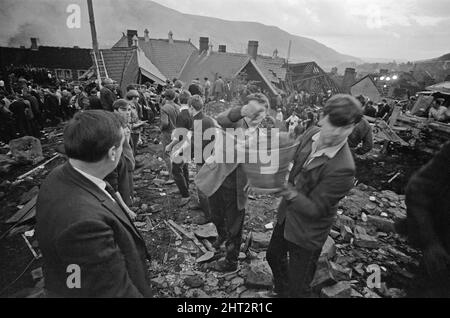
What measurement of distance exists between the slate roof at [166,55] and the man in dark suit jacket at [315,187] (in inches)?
984

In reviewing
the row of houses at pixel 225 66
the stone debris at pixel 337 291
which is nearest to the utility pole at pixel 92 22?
the row of houses at pixel 225 66

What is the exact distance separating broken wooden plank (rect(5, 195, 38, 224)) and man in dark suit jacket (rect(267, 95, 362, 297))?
14.8 feet

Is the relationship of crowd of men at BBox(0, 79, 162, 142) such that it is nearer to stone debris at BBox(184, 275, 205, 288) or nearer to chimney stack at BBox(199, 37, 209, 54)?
stone debris at BBox(184, 275, 205, 288)

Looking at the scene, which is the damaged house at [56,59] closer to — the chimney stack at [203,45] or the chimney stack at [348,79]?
the chimney stack at [203,45]

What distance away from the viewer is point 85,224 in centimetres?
115

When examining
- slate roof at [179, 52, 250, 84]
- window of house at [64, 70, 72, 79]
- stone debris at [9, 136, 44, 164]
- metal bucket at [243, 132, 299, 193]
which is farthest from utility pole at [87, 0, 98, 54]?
window of house at [64, 70, 72, 79]

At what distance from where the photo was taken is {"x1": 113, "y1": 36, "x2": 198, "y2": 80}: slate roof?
25797 mm

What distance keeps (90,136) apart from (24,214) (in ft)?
14.8

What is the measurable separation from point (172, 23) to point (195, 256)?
213 metres

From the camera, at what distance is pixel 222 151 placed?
9.99 ft

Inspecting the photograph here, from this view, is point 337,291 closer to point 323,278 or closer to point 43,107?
point 323,278

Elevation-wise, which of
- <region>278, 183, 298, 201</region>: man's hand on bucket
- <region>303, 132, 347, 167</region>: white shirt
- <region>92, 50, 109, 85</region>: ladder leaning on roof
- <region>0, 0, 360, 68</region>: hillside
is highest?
<region>0, 0, 360, 68</region>: hillside

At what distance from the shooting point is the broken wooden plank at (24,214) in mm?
4409

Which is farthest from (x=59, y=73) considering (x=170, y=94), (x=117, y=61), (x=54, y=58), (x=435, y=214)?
(x=435, y=214)
